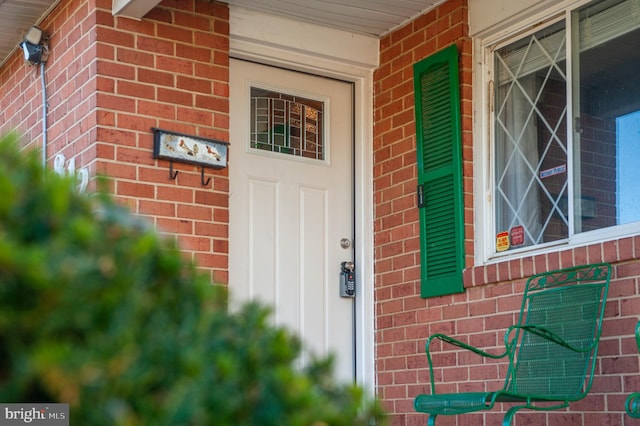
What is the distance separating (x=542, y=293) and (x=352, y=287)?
139 centimetres

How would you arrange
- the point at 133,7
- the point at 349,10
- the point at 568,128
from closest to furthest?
the point at 568,128 < the point at 133,7 < the point at 349,10

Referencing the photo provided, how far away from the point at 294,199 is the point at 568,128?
153 cm

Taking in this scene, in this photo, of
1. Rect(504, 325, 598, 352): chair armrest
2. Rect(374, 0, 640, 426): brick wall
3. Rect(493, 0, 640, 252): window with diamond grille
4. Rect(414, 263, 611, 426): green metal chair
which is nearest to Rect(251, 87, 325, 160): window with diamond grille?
Rect(374, 0, 640, 426): brick wall

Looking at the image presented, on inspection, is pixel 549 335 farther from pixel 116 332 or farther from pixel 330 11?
pixel 116 332

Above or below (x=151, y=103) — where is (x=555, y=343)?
below

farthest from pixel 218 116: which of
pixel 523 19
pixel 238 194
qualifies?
pixel 523 19

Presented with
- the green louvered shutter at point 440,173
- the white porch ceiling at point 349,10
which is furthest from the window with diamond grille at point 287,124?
the green louvered shutter at point 440,173

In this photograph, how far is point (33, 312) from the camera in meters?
0.88

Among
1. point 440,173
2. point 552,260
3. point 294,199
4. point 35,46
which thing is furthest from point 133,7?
point 552,260

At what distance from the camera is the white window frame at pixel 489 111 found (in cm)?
421

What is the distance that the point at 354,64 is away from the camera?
5.21 meters

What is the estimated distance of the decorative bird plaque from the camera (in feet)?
14.4

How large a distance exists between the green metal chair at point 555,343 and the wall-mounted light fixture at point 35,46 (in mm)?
2623

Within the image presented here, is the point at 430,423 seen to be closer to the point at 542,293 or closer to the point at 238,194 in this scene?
the point at 542,293
